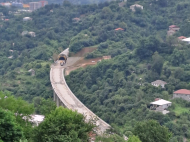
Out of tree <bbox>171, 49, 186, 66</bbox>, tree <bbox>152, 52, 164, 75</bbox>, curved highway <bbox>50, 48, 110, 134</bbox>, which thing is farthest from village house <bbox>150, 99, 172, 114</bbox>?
tree <bbox>171, 49, 186, 66</bbox>

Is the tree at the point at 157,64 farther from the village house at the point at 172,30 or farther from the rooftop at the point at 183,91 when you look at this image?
the village house at the point at 172,30

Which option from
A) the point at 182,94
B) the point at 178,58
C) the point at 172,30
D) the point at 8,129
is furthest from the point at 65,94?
the point at 8,129

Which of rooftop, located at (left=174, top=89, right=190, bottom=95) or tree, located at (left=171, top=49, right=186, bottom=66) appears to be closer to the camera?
rooftop, located at (left=174, top=89, right=190, bottom=95)

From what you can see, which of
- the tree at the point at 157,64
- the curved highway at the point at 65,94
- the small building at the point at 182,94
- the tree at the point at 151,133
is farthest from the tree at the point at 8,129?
the tree at the point at 157,64

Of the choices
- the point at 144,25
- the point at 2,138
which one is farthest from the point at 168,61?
the point at 2,138

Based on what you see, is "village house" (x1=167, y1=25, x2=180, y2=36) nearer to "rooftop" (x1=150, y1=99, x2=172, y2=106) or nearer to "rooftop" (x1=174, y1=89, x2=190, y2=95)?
"rooftop" (x1=174, y1=89, x2=190, y2=95)

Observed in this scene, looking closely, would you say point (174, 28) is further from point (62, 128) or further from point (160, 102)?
point (62, 128)
